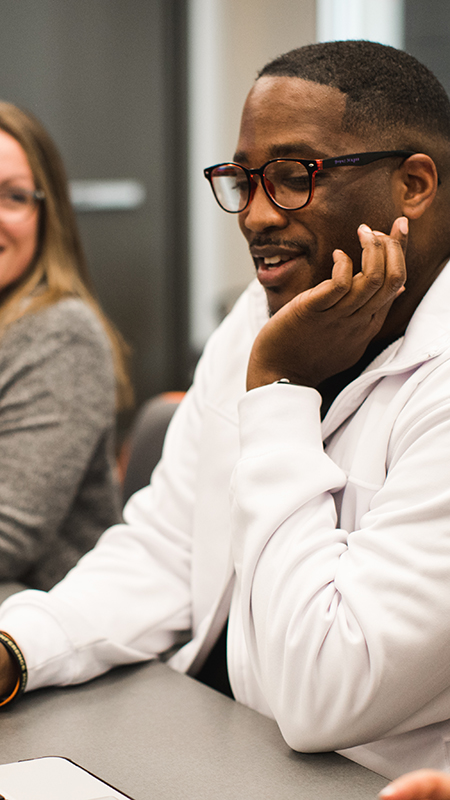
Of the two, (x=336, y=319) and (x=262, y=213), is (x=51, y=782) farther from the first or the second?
(x=262, y=213)

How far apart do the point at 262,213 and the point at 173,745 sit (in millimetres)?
575

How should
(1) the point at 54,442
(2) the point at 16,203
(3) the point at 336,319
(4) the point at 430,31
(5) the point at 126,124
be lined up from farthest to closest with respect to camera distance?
1. (5) the point at 126,124
2. (4) the point at 430,31
3. (2) the point at 16,203
4. (1) the point at 54,442
5. (3) the point at 336,319

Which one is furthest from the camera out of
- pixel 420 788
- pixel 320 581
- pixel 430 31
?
pixel 430 31

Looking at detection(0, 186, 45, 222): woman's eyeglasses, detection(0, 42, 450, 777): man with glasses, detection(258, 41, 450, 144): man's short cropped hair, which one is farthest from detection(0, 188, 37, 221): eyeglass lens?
detection(258, 41, 450, 144): man's short cropped hair

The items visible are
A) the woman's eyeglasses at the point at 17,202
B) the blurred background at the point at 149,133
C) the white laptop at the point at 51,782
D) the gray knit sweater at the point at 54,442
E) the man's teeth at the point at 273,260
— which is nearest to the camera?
the white laptop at the point at 51,782

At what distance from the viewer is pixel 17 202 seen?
5.20 feet

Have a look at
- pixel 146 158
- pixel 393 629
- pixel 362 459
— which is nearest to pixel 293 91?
pixel 362 459

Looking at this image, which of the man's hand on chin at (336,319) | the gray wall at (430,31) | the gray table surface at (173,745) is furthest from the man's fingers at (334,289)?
the gray wall at (430,31)

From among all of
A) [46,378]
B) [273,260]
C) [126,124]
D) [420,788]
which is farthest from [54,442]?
[126,124]

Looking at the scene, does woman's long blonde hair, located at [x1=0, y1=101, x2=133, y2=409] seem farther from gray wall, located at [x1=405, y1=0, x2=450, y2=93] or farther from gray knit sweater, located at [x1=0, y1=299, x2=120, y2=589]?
gray wall, located at [x1=405, y1=0, x2=450, y2=93]

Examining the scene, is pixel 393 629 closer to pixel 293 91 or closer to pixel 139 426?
pixel 293 91

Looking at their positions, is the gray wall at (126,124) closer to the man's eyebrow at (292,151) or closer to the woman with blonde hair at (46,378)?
the woman with blonde hair at (46,378)

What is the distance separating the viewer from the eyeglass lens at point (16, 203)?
5.15 feet

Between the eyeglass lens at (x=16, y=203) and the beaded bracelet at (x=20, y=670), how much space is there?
3.07ft
